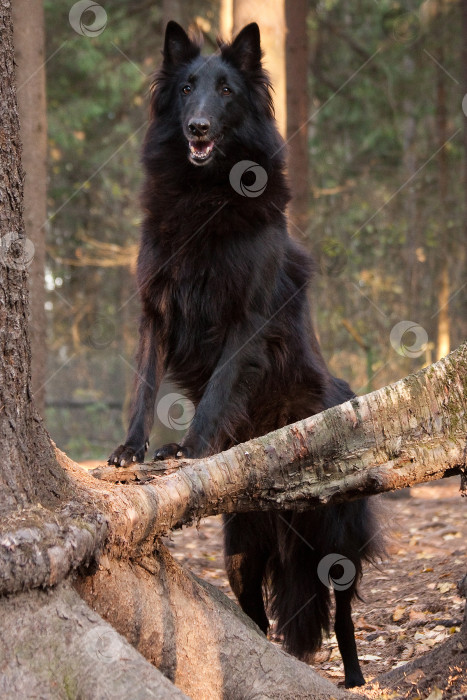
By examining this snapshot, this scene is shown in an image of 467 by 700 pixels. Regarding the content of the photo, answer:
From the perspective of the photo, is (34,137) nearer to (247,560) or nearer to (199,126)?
(199,126)

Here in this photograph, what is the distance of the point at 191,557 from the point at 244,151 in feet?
10.3

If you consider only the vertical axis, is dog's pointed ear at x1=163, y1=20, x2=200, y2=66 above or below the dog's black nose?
above

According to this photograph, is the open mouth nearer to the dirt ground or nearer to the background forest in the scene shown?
the dirt ground

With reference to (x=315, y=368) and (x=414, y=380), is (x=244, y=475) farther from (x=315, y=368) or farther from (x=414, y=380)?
(x=315, y=368)

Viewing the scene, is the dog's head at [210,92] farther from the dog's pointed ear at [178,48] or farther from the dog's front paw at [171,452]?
the dog's front paw at [171,452]

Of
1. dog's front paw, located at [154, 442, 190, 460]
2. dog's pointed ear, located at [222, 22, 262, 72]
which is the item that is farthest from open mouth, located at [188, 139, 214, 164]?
dog's front paw, located at [154, 442, 190, 460]

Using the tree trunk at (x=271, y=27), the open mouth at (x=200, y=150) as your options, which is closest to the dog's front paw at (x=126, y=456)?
the open mouth at (x=200, y=150)

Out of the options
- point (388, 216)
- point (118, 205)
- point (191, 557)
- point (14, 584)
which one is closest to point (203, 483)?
point (14, 584)

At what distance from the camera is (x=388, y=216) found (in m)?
16.1

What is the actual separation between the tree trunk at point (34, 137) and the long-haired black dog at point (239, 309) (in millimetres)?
2092

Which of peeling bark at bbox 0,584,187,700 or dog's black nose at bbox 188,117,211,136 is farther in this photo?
dog's black nose at bbox 188,117,211,136

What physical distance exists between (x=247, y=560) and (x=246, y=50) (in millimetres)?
2818

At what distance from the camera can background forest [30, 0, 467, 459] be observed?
1322 cm

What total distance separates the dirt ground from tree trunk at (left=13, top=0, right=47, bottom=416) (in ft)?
6.98
